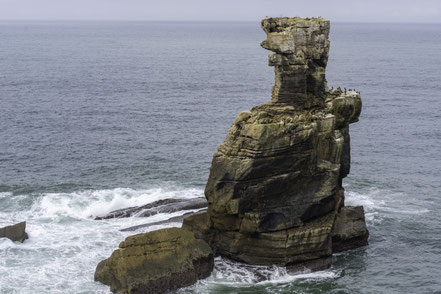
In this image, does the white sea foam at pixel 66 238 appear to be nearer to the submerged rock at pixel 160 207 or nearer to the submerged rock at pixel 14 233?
the submerged rock at pixel 14 233

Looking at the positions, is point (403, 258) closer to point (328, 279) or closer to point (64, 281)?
point (328, 279)

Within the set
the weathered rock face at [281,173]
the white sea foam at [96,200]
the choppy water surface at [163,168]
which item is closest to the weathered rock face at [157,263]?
the choppy water surface at [163,168]

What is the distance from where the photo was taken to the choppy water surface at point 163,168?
189ft

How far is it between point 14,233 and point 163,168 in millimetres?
28523

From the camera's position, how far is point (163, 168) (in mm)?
88812

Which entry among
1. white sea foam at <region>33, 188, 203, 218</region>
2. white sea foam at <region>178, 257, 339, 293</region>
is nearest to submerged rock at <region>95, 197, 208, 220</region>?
white sea foam at <region>33, 188, 203, 218</region>

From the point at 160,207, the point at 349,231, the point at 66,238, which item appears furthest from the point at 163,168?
the point at 349,231

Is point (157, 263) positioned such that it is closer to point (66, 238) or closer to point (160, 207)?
point (66, 238)

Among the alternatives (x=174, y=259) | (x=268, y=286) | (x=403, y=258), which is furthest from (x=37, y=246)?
(x=403, y=258)

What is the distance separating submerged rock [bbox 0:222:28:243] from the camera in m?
63.4

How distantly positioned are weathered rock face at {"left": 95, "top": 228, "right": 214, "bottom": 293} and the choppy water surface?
4.24 ft

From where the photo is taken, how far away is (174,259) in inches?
2192

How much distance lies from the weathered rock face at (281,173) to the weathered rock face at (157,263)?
3.84m

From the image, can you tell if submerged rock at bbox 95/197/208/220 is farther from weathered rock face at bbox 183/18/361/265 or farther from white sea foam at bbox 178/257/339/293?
white sea foam at bbox 178/257/339/293
